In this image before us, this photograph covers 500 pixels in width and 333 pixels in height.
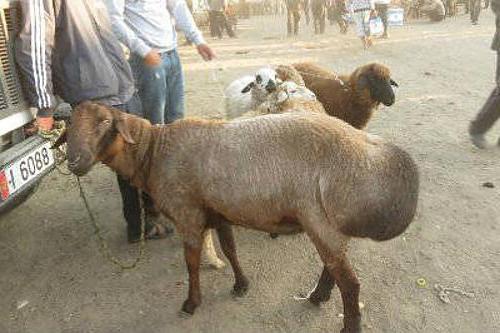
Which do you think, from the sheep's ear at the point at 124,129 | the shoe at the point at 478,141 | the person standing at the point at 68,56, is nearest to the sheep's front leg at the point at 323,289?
the sheep's ear at the point at 124,129

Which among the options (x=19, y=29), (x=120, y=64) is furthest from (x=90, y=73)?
(x=19, y=29)

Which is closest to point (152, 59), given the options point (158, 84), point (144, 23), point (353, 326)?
point (158, 84)

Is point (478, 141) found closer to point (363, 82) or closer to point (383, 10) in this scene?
point (363, 82)

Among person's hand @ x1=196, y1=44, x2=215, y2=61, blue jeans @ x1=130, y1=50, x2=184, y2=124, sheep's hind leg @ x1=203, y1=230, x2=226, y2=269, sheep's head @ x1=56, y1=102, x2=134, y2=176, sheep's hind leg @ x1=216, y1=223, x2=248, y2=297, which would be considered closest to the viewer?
sheep's head @ x1=56, y1=102, x2=134, y2=176

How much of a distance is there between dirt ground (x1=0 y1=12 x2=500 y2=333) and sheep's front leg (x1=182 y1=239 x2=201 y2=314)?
87 mm

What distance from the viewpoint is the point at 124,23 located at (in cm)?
396

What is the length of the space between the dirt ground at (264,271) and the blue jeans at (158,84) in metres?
1.13

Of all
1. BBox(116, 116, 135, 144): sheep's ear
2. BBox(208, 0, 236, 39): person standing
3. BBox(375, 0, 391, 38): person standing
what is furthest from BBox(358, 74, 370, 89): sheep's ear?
BBox(208, 0, 236, 39): person standing

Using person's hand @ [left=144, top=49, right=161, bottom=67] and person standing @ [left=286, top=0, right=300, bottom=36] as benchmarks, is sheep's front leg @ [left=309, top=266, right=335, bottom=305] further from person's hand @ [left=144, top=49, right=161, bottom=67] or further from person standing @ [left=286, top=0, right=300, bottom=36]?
person standing @ [left=286, top=0, right=300, bottom=36]

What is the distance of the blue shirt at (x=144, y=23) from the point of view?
3.87m

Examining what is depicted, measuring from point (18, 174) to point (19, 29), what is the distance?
37.9 inches

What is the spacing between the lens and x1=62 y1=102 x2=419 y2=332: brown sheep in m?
2.65

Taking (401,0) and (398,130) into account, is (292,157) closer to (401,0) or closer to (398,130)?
(398,130)

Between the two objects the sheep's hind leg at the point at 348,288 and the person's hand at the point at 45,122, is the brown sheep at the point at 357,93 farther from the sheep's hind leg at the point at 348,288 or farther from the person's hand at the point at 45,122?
the person's hand at the point at 45,122
